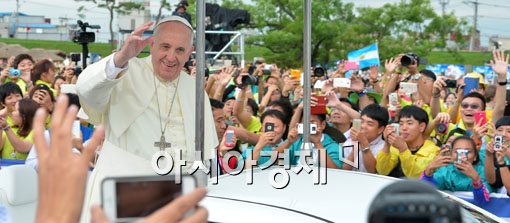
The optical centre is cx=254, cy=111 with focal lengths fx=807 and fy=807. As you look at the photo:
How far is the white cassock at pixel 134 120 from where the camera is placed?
344 centimetres

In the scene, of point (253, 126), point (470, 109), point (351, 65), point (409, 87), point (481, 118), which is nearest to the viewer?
point (481, 118)

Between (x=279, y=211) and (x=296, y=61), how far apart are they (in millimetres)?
27137

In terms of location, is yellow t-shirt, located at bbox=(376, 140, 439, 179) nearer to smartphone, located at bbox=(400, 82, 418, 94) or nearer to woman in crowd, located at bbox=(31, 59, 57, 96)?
smartphone, located at bbox=(400, 82, 418, 94)

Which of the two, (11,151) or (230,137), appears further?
(11,151)

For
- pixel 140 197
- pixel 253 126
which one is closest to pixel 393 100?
pixel 253 126

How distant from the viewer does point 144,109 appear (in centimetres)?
363

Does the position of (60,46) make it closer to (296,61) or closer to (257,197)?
(296,61)

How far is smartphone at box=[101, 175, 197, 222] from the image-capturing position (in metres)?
1.20

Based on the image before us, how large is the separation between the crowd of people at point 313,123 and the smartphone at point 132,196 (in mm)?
46

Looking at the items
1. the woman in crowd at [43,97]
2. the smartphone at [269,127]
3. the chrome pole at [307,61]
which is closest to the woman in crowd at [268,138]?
the smartphone at [269,127]

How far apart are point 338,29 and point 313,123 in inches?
993

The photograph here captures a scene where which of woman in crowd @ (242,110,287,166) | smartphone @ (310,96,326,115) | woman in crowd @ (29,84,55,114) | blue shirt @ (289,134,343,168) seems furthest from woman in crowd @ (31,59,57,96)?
blue shirt @ (289,134,343,168)

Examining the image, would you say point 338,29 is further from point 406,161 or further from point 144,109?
point 144,109

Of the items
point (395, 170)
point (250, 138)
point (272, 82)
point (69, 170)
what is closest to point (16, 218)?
point (69, 170)
